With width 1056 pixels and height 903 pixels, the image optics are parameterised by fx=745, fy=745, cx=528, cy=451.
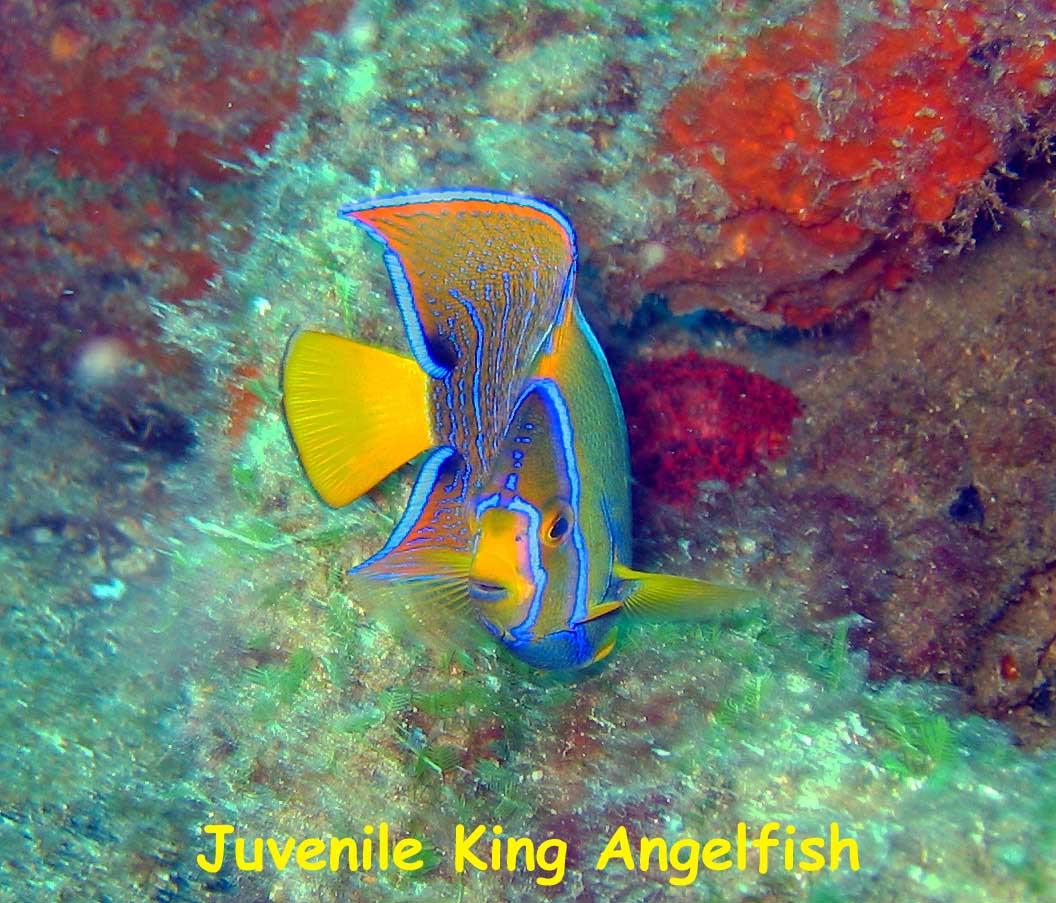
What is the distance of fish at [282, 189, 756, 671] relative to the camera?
1789 millimetres

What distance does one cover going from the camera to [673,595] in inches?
78.2

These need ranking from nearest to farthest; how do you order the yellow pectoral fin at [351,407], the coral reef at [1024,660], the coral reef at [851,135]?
the yellow pectoral fin at [351,407]
the coral reef at [851,135]
the coral reef at [1024,660]

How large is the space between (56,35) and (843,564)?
4.68 m

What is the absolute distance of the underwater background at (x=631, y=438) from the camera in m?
2.61

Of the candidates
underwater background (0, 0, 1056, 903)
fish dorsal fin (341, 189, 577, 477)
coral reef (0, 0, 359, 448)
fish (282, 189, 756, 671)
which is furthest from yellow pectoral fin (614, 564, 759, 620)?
coral reef (0, 0, 359, 448)

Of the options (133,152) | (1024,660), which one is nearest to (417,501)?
(1024,660)

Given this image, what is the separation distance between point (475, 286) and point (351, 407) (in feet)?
1.88

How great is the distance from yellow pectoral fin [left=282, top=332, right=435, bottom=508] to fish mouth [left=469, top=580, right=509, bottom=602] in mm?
647

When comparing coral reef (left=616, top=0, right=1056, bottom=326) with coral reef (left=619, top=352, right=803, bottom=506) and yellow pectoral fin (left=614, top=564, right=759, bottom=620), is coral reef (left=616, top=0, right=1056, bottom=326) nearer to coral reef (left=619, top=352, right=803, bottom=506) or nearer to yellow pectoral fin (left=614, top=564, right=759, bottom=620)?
coral reef (left=619, top=352, right=803, bottom=506)

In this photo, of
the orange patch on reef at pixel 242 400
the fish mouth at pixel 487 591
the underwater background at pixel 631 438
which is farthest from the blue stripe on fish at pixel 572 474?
the orange patch on reef at pixel 242 400

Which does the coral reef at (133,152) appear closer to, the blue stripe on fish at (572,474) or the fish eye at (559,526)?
the blue stripe on fish at (572,474)

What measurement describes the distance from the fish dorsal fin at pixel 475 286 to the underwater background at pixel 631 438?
3.36 feet

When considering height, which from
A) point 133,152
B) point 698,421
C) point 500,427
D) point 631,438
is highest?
point 133,152

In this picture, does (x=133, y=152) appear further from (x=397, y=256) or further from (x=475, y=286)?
(x=475, y=286)
